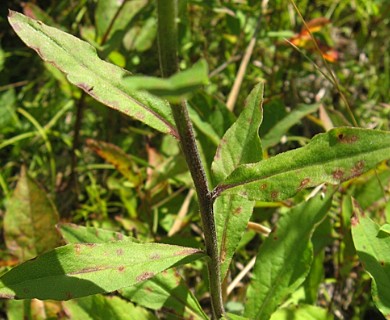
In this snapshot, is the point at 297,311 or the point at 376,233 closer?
the point at 376,233

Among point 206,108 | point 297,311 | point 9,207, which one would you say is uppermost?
point 206,108

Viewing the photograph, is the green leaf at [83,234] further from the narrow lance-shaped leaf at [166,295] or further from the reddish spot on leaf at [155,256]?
the reddish spot on leaf at [155,256]

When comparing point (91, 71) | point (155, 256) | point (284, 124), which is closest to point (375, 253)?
point (155, 256)

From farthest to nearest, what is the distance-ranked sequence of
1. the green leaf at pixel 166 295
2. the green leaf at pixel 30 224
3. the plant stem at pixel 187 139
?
the green leaf at pixel 30 224
the green leaf at pixel 166 295
the plant stem at pixel 187 139

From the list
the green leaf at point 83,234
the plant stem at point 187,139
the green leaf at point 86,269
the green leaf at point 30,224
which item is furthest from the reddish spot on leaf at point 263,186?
the green leaf at point 30,224

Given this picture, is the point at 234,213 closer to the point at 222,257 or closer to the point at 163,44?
the point at 222,257

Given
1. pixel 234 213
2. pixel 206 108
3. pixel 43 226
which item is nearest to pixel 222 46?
pixel 206 108
